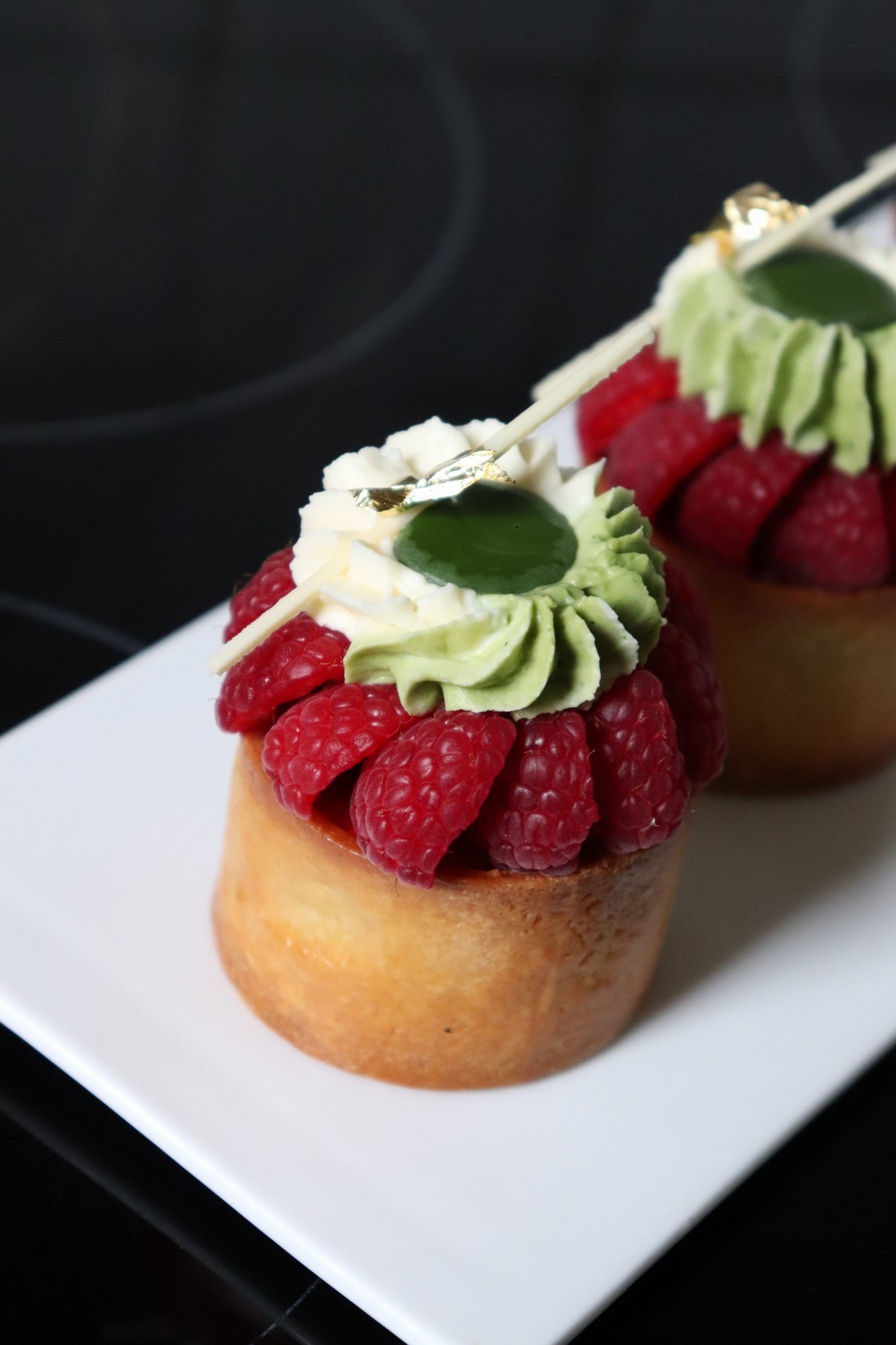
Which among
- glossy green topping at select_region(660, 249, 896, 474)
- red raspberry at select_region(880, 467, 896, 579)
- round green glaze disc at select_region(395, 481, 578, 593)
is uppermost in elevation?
glossy green topping at select_region(660, 249, 896, 474)

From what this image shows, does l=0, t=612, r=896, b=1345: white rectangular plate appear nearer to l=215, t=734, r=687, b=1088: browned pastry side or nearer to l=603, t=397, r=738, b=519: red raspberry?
l=215, t=734, r=687, b=1088: browned pastry side

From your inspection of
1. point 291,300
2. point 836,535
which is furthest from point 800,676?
point 291,300

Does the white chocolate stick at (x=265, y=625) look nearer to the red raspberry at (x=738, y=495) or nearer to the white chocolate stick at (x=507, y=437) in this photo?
the white chocolate stick at (x=507, y=437)

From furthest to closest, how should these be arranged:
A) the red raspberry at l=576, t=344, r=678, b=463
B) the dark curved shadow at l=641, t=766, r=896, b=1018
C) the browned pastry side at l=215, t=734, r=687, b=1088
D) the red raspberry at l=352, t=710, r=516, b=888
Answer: the red raspberry at l=576, t=344, r=678, b=463
the dark curved shadow at l=641, t=766, r=896, b=1018
the browned pastry side at l=215, t=734, r=687, b=1088
the red raspberry at l=352, t=710, r=516, b=888

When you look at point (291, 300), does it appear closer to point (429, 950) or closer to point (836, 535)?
point (836, 535)

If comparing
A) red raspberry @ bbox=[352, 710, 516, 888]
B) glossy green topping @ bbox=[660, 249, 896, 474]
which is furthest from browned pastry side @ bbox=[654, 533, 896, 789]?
red raspberry @ bbox=[352, 710, 516, 888]

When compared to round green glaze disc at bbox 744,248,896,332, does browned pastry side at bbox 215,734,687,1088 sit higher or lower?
lower

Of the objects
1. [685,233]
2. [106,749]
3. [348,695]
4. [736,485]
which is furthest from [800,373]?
[685,233]
